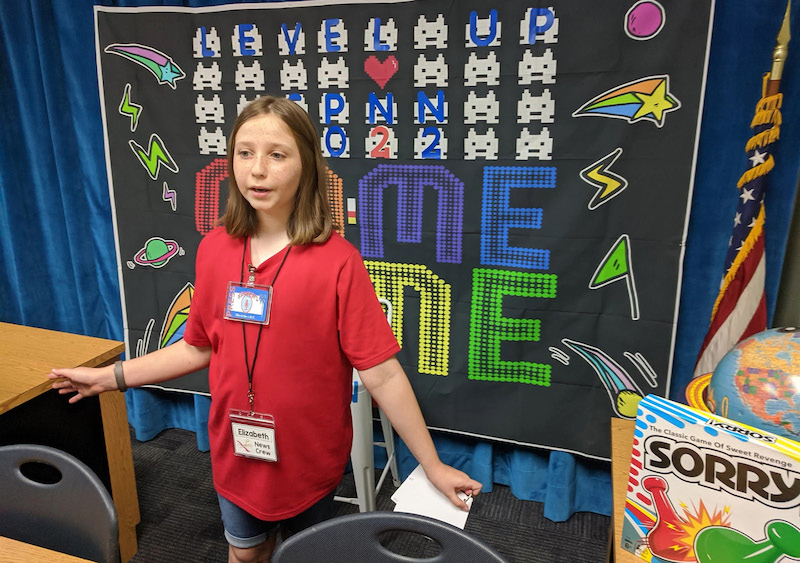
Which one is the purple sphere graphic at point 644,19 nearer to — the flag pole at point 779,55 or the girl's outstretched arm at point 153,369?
the flag pole at point 779,55

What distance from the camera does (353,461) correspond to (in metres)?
1.94

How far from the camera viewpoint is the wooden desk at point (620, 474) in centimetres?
95

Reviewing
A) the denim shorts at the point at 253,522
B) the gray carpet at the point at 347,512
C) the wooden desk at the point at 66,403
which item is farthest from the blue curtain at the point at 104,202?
the denim shorts at the point at 253,522

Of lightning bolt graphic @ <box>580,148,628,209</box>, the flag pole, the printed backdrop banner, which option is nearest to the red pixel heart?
the printed backdrop banner

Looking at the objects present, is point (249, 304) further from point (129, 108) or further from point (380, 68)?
point (129, 108)

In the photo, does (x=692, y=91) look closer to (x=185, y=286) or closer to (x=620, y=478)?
(x=620, y=478)

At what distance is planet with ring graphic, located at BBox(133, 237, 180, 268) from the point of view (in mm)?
2355

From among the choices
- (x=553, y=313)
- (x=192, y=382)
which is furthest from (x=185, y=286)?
(x=553, y=313)

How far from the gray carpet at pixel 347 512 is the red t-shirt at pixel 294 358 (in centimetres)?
97

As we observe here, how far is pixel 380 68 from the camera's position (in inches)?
76.0

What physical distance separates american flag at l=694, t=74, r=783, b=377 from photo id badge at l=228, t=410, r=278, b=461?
1370 millimetres

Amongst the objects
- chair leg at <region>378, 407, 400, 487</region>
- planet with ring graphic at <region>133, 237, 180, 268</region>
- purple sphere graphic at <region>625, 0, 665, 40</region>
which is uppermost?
purple sphere graphic at <region>625, 0, 665, 40</region>

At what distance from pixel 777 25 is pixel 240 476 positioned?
196 centimetres

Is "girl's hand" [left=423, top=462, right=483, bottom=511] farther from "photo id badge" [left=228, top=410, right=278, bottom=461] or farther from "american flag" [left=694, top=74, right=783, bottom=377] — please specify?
"american flag" [left=694, top=74, right=783, bottom=377]
